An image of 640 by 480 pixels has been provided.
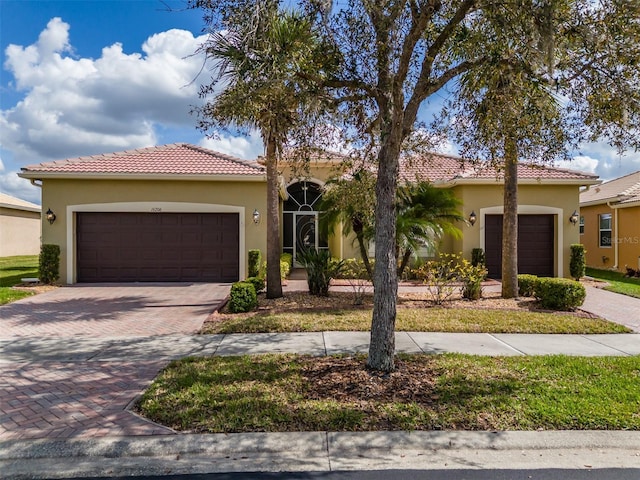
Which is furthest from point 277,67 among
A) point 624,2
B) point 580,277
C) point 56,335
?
point 580,277

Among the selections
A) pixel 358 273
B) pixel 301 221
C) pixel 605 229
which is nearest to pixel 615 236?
pixel 605 229

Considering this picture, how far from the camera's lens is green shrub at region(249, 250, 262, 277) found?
1413 centimetres

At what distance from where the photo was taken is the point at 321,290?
11.6m

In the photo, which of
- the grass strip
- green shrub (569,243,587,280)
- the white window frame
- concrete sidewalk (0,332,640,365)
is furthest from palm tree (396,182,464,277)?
the white window frame

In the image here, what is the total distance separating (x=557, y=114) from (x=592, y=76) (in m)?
0.98

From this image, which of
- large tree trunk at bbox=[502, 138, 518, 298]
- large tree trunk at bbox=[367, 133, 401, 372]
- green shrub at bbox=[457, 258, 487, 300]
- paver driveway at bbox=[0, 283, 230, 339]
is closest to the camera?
large tree trunk at bbox=[367, 133, 401, 372]

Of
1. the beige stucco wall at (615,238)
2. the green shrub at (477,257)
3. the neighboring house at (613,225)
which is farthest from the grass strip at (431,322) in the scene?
the neighboring house at (613,225)

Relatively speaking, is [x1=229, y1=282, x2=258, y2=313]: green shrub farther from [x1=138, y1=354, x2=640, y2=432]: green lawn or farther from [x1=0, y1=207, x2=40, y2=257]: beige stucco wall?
[x1=0, y1=207, x2=40, y2=257]: beige stucco wall

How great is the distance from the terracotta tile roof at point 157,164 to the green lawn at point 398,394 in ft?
31.5

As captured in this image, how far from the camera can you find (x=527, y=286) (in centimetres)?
1138

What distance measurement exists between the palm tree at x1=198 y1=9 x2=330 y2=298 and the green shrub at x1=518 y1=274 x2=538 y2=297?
785cm

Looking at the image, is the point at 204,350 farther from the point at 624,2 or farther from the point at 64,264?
the point at 64,264

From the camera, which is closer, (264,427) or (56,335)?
(264,427)

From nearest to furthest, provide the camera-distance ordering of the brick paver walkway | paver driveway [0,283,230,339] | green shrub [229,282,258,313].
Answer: the brick paver walkway < paver driveway [0,283,230,339] < green shrub [229,282,258,313]
